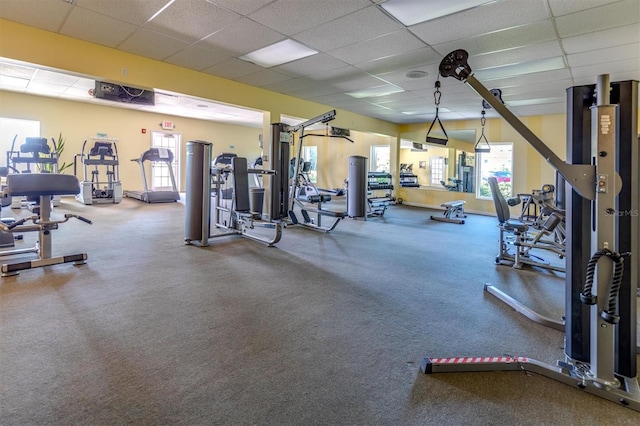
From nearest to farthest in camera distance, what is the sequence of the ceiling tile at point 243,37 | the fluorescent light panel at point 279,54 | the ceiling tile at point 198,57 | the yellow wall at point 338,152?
the ceiling tile at point 243,37 → the fluorescent light panel at point 279,54 → the ceiling tile at point 198,57 → the yellow wall at point 338,152

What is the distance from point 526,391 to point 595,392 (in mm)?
300

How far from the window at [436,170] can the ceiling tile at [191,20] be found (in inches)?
460

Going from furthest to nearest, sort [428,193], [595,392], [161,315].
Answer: [428,193] → [161,315] → [595,392]

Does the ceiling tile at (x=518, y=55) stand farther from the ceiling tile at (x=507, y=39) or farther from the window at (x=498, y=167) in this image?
the window at (x=498, y=167)

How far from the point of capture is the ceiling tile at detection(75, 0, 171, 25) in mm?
3347

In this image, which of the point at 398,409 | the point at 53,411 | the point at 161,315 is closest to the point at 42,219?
the point at 161,315

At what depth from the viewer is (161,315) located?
95.2 inches

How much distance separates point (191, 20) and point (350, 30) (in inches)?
68.9

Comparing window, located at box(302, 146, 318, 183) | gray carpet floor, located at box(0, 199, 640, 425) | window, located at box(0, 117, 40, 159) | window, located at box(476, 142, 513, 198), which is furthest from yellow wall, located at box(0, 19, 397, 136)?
window, located at box(0, 117, 40, 159)

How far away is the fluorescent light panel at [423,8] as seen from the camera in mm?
3180

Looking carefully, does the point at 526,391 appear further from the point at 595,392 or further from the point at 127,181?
the point at 127,181

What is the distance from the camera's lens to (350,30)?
3.84 m

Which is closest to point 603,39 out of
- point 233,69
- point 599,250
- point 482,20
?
point 482,20

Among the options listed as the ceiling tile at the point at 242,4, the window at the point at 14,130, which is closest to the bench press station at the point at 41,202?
the ceiling tile at the point at 242,4
